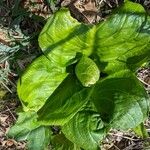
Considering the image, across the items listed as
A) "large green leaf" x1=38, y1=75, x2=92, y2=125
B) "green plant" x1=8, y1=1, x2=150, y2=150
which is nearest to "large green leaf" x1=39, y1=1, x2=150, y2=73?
"green plant" x1=8, y1=1, x2=150, y2=150

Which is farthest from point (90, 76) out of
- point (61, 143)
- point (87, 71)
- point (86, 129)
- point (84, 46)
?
point (61, 143)

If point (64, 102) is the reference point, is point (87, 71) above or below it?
above

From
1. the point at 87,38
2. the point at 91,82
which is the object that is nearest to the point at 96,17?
the point at 87,38

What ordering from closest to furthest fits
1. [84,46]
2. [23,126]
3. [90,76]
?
[90,76] < [84,46] < [23,126]

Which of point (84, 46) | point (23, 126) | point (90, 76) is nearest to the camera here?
point (90, 76)

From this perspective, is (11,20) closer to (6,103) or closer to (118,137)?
(6,103)

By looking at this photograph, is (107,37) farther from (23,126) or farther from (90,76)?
(23,126)

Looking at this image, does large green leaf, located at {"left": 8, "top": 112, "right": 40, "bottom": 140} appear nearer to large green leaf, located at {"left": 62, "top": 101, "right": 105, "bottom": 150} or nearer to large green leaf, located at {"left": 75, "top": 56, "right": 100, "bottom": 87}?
large green leaf, located at {"left": 62, "top": 101, "right": 105, "bottom": 150}
